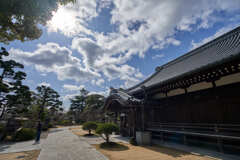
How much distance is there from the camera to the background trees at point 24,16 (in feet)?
12.9

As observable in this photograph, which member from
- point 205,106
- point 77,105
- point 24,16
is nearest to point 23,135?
point 24,16

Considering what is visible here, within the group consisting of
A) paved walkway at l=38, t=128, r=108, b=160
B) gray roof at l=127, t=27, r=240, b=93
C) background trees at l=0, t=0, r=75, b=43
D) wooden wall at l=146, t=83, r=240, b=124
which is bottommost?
paved walkway at l=38, t=128, r=108, b=160

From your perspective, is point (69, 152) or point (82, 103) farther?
point (82, 103)

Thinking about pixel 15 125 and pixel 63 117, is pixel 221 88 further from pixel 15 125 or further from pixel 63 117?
pixel 63 117

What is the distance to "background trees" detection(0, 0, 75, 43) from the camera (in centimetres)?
392

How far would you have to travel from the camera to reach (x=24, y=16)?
14.5 feet

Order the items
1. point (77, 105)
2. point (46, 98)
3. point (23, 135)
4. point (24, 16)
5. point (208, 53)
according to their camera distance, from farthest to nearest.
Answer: point (77, 105), point (46, 98), point (23, 135), point (208, 53), point (24, 16)

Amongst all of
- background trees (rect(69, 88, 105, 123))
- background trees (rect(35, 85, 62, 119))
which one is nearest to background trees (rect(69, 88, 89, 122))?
background trees (rect(69, 88, 105, 123))

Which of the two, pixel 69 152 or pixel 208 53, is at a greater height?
pixel 208 53

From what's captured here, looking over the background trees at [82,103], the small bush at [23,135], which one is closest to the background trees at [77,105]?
the background trees at [82,103]

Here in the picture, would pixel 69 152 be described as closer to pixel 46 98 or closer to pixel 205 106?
pixel 205 106

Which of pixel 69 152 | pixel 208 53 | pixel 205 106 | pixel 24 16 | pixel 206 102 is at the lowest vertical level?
pixel 69 152

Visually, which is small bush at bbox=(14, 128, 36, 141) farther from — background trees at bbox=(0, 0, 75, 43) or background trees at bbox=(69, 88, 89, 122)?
background trees at bbox=(69, 88, 89, 122)

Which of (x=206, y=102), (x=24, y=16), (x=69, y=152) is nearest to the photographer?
(x=24, y=16)
